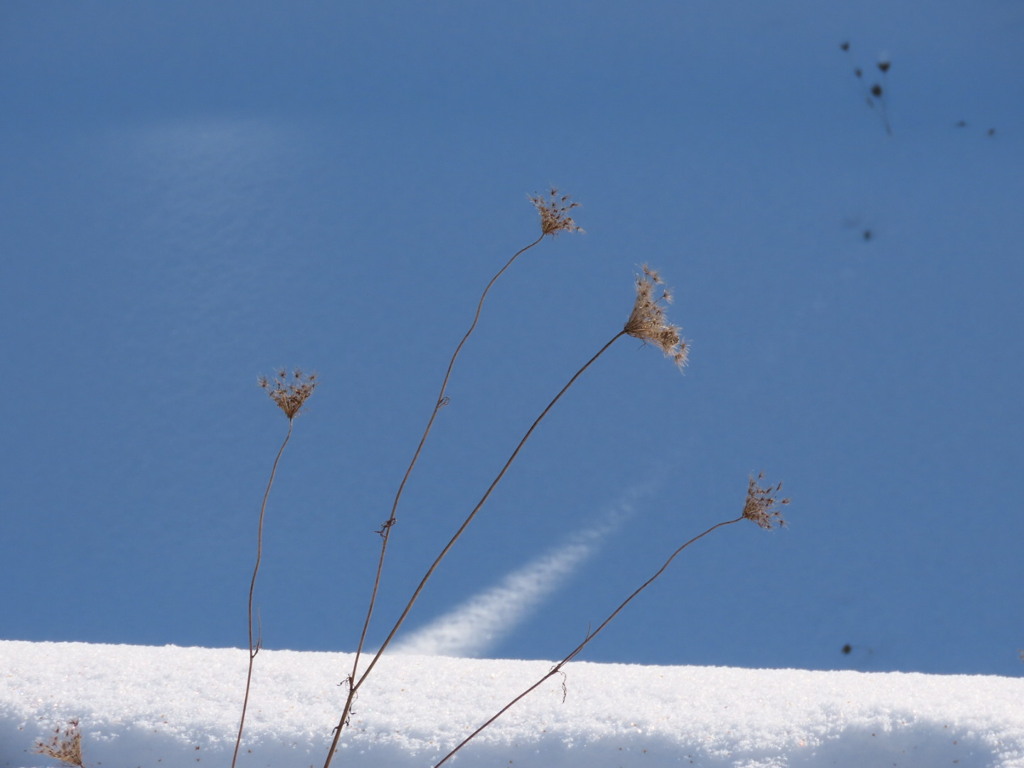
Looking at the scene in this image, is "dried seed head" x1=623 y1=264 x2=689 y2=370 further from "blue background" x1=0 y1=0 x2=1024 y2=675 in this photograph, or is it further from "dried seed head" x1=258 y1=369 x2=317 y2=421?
"blue background" x1=0 y1=0 x2=1024 y2=675

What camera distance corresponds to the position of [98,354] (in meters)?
5.79

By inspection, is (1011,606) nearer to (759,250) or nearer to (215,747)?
(759,250)

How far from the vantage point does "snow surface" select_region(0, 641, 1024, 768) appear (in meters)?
1.75

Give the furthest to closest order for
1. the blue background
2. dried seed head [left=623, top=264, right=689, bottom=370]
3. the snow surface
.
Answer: the blue background < the snow surface < dried seed head [left=623, top=264, right=689, bottom=370]

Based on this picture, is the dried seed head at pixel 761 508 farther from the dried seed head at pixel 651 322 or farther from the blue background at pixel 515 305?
the blue background at pixel 515 305

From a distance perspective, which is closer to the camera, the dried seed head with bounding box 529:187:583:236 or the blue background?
the dried seed head with bounding box 529:187:583:236

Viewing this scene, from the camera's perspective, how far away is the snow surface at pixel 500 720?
1747mm

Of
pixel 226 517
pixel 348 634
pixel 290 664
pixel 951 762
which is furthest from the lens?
pixel 226 517

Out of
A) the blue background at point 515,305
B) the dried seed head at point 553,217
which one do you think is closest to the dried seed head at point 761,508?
the dried seed head at point 553,217

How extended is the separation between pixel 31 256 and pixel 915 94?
18.4ft

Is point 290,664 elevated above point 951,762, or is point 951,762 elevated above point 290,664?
point 290,664

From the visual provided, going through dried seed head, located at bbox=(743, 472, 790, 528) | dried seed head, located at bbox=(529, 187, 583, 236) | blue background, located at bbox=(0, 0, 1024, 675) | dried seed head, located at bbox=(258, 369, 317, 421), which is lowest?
dried seed head, located at bbox=(743, 472, 790, 528)

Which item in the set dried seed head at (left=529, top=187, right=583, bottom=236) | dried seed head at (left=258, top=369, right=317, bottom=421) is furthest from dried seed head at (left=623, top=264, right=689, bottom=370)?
dried seed head at (left=258, top=369, right=317, bottom=421)

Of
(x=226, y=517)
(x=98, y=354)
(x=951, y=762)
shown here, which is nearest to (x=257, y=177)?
(x=98, y=354)
